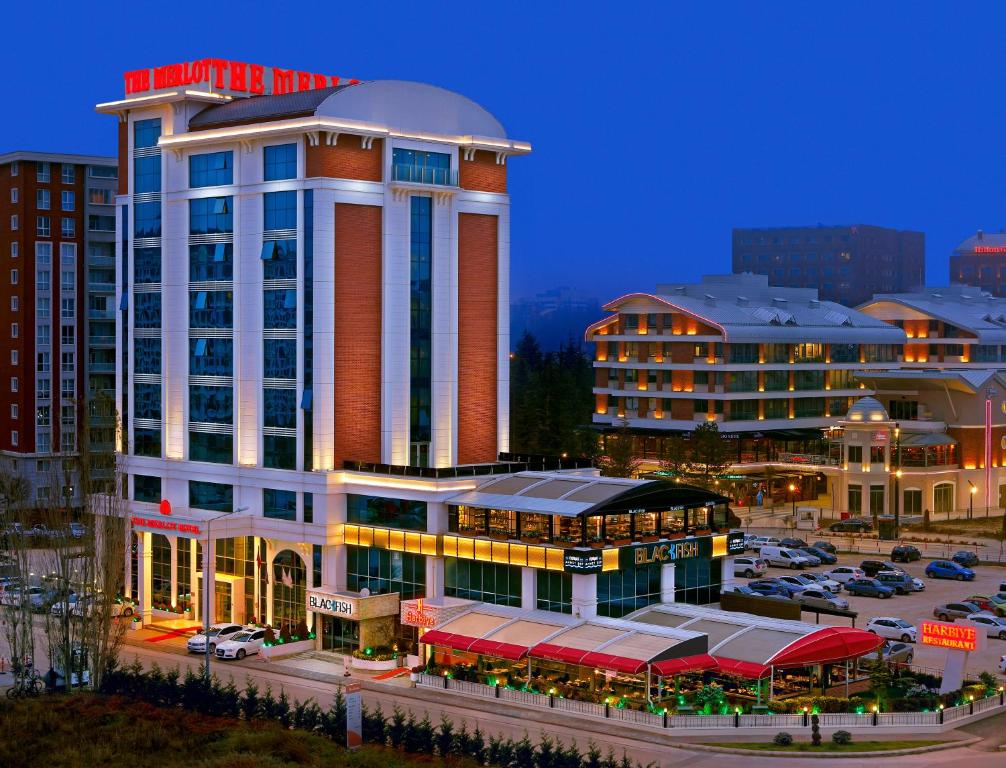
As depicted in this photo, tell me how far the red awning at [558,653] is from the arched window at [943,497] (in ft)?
226

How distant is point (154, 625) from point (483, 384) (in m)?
22.4

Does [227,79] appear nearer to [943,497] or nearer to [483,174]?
[483,174]

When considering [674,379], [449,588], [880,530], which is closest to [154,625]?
[449,588]

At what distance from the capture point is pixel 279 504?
3012 inches

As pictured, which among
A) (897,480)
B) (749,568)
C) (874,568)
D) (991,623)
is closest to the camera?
(991,623)

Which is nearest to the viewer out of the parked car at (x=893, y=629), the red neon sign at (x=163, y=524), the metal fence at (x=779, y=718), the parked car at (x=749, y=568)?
the metal fence at (x=779, y=718)

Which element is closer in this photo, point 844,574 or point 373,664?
point 373,664

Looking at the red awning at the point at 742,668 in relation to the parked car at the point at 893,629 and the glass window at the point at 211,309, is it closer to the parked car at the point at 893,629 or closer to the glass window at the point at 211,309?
the parked car at the point at 893,629

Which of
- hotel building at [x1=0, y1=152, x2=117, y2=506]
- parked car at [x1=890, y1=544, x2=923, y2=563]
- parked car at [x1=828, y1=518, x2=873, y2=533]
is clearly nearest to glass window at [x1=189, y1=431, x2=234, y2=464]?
hotel building at [x1=0, y1=152, x2=117, y2=506]

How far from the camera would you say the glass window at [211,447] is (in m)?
79.6

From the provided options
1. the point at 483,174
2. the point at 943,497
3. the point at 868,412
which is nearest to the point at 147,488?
the point at 483,174

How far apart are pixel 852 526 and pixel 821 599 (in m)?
32.0

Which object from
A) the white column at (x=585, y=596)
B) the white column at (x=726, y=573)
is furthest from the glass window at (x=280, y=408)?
the white column at (x=726, y=573)

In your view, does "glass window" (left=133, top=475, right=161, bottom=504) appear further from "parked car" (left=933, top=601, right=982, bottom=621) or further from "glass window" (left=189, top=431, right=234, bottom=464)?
"parked car" (left=933, top=601, right=982, bottom=621)
